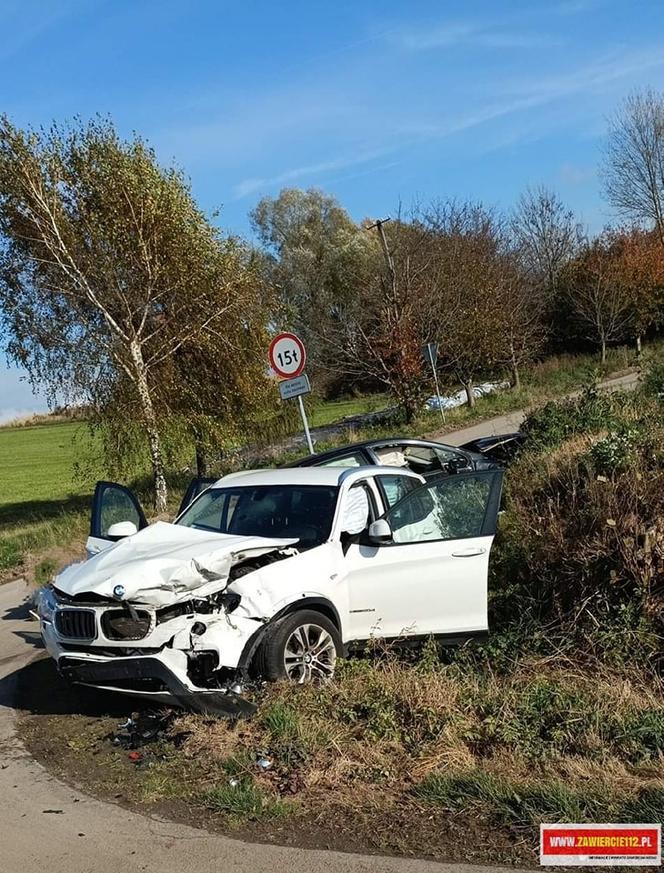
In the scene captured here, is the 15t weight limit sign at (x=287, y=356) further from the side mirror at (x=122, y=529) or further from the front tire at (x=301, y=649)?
the front tire at (x=301, y=649)

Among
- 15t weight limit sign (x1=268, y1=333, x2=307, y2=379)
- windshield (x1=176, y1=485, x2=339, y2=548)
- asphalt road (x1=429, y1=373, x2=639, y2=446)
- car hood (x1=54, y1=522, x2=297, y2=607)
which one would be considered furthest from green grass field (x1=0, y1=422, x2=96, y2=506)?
car hood (x1=54, y1=522, x2=297, y2=607)

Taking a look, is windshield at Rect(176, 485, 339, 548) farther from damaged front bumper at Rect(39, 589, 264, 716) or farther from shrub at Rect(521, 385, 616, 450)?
shrub at Rect(521, 385, 616, 450)

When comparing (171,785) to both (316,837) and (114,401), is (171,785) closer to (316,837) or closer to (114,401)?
(316,837)

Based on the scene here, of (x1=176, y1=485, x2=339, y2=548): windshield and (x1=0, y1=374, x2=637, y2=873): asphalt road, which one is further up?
(x1=176, y1=485, x2=339, y2=548): windshield

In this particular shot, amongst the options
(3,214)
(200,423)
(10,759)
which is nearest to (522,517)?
(10,759)

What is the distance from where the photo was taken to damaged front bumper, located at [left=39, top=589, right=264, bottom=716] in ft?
17.6

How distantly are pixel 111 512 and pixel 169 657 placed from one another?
3.21m

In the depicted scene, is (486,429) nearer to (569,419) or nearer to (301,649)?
(569,419)

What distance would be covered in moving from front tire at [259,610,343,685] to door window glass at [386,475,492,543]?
97cm

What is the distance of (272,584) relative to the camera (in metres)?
5.87

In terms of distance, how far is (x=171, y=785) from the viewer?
4871 mm

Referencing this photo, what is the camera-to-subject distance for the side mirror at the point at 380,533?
20.9 ft

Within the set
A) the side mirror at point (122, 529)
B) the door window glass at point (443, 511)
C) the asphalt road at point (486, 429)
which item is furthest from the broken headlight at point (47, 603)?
the asphalt road at point (486, 429)

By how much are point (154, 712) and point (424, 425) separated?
2087 centimetres
